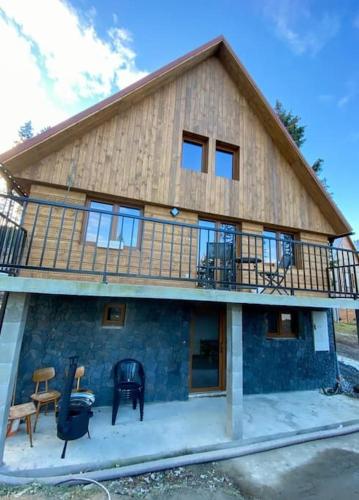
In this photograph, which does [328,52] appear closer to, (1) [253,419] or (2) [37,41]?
(2) [37,41]

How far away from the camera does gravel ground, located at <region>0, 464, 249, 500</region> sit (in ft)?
8.75

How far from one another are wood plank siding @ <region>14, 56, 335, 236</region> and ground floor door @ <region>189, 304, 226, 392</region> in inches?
103

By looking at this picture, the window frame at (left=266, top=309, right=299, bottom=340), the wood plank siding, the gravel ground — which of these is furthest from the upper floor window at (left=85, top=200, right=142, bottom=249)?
the window frame at (left=266, top=309, right=299, bottom=340)

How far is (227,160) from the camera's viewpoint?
7.15 meters

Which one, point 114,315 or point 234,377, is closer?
Answer: point 234,377

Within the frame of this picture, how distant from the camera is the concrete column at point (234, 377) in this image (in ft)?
12.7

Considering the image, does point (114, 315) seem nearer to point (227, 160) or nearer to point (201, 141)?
point (201, 141)

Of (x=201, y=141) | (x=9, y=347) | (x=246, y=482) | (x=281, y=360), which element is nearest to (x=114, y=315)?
(x=9, y=347)

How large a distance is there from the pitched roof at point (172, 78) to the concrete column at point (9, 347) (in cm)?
304

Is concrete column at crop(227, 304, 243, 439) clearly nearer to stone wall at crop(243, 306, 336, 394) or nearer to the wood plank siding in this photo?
stone wall at crop(243, 306, 336, 394)

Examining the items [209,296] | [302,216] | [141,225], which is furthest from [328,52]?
[209,296]

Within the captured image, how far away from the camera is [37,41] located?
6.73 meters

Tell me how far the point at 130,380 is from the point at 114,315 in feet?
4.51

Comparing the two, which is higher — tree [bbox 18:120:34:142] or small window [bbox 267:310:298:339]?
tree [bbox 18:120:34:142]
